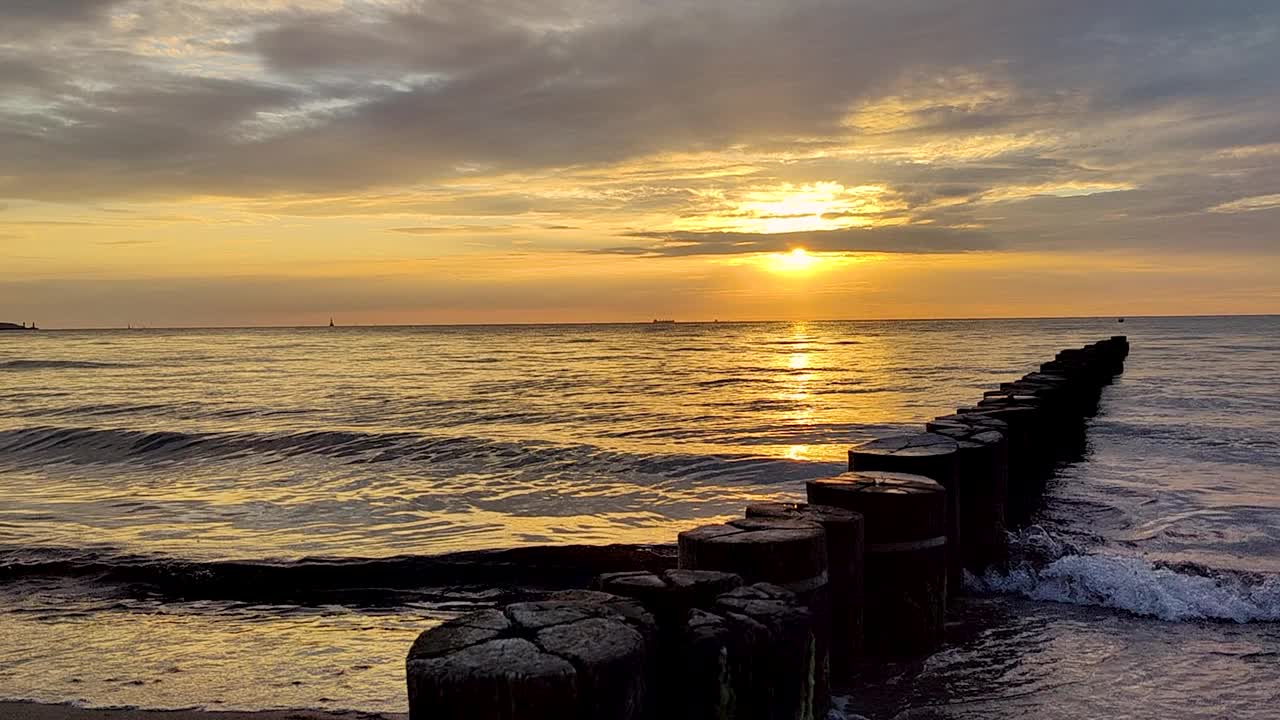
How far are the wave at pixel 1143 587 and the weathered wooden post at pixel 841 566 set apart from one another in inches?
91.2

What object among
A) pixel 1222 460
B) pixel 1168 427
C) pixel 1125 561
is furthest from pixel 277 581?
pixel 1168 427

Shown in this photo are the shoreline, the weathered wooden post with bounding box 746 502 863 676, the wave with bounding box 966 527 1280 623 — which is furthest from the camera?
the wave with bounding box 966 527 1280 623

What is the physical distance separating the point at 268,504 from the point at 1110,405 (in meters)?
19.0

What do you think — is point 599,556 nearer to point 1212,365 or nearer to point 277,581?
point 277,581

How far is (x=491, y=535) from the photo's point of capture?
9.25 metres

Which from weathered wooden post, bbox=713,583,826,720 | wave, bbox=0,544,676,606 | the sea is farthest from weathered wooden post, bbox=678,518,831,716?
wave, bbox=0,544,676,606

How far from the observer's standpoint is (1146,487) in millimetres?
11211

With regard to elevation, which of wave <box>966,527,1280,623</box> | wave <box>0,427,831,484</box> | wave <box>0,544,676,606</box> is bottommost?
wave <box>0,427,831,484</box>

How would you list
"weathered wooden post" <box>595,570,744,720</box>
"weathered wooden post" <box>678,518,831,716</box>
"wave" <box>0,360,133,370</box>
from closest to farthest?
"weathered wooden post" <box>595,570,744,720</box> → "weathered wooden post" <box>678,518,831,716</box> → "wave" <box>0,360,133,370</box>

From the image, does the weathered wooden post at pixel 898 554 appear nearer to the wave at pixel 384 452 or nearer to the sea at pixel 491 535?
the sea at pixel 491 535

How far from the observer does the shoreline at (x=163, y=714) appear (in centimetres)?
462

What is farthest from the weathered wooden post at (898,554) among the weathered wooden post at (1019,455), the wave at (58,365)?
the wave at (58,365)

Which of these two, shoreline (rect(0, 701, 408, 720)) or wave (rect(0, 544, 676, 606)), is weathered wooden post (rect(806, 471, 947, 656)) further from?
wave (rect(0, 544, 676, 606))

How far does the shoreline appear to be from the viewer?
15.1 feet
